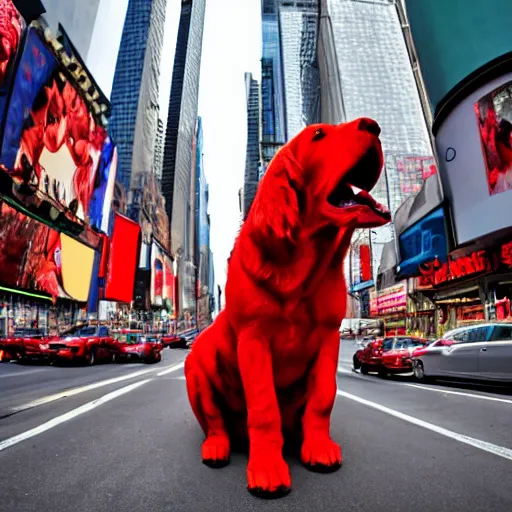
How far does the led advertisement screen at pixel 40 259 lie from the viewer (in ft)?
89.9

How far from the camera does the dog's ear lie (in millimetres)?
2027

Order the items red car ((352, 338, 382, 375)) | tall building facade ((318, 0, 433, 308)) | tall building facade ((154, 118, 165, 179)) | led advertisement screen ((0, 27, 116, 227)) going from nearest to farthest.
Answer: red car ((352, 338, 382, 375)) → led advertisement screen ((0, 27, 116, 227)) → tall building facade ((318, 0, 433, 308)) → tall building facade ((154, 118, 165, 179))

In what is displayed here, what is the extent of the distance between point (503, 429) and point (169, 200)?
123 metres

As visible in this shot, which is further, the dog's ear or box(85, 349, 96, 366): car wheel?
box(85, 349, 96, 366): car wheel

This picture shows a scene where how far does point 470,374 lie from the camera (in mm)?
7664

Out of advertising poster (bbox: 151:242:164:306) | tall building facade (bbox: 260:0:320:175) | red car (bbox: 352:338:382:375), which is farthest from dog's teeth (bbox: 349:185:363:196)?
tall building facade (bbox: 260:0:320:175)

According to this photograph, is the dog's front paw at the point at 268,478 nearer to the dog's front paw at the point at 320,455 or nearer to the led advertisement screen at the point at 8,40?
the dog's front paw at the point at 320,455

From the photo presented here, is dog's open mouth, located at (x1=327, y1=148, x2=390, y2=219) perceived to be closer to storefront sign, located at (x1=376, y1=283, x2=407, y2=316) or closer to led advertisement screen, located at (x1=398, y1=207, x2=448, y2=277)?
led advertisement screen, located at (x1=398, y1=207, x2=448, y2=277)

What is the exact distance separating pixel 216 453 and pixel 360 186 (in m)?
1.77

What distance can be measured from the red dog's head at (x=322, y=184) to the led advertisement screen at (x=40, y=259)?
97.0 ft

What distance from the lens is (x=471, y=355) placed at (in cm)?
770

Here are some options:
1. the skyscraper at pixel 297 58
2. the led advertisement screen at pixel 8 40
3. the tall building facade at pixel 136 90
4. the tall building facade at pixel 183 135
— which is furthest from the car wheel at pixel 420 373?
the skyscraper at pixel 297 58

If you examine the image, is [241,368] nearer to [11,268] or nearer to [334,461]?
[334,461]

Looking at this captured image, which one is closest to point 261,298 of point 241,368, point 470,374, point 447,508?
point 241,368
